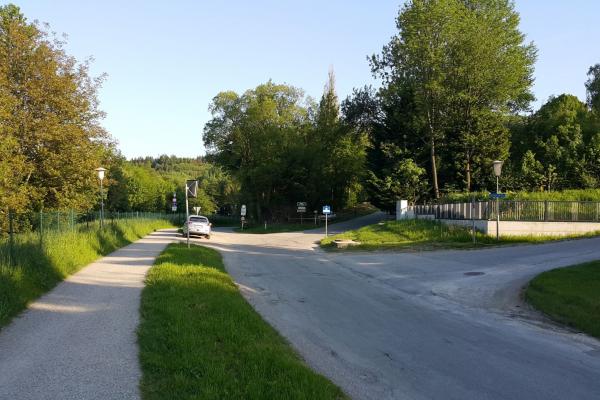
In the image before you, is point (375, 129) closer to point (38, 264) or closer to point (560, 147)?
point (560, 147)

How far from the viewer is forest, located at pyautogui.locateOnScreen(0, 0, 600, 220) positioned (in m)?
25.2

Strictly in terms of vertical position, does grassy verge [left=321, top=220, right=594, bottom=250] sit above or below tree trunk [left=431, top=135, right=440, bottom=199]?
below

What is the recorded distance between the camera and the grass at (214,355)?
4977 millimetres

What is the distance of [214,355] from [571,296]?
8071 millimetres

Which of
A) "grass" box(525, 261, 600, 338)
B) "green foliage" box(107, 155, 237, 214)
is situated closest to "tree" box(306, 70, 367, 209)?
"green foliage" box(107, 155, 237, 214)

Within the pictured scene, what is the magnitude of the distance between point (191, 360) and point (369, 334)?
3527mm

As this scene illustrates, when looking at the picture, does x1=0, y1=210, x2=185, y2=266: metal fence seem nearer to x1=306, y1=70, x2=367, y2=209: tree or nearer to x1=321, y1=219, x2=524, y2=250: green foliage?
x1=321, y1=219, x2=524, y2=250: green foliage

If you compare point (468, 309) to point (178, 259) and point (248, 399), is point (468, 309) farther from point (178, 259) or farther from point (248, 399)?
point (178, 259)

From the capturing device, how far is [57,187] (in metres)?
26.5

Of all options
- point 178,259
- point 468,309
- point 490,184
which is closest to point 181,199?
point 490,184

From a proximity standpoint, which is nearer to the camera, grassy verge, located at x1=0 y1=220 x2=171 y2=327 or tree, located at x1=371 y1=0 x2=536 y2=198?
grassy verge, located at x1=0 y1=220 x2=171 y2=327

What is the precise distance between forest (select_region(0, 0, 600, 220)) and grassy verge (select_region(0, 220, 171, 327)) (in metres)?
4.12

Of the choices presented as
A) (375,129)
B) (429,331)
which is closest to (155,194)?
(375,129)

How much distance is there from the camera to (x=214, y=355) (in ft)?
20.0
